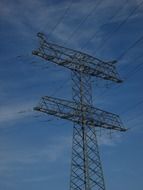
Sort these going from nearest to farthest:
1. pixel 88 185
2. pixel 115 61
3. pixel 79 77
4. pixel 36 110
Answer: pixel 88 185 → pixel 36 110 → pixel 79 77 → pixel 115 61

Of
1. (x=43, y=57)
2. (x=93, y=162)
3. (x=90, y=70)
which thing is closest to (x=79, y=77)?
(x=90, y=70)

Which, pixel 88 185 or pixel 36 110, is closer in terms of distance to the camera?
pixel 88 185

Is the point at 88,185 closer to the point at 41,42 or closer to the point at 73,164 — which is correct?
the point at 73,164

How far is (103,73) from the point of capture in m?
36.2

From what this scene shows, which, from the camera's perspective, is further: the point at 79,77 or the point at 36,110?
the point at 79,77

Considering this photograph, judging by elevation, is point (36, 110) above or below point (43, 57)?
below

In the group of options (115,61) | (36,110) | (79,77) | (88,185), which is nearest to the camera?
(88,185)

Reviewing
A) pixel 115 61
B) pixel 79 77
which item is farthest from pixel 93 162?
pixel 115 61

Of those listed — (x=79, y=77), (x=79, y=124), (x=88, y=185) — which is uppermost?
→ (x=79, y=77)

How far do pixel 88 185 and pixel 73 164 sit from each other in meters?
1.84

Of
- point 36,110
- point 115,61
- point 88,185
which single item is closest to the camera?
point 88,185

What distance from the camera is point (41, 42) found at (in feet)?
112

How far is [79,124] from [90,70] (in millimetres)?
4620

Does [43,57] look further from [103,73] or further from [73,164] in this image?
[73,164]
